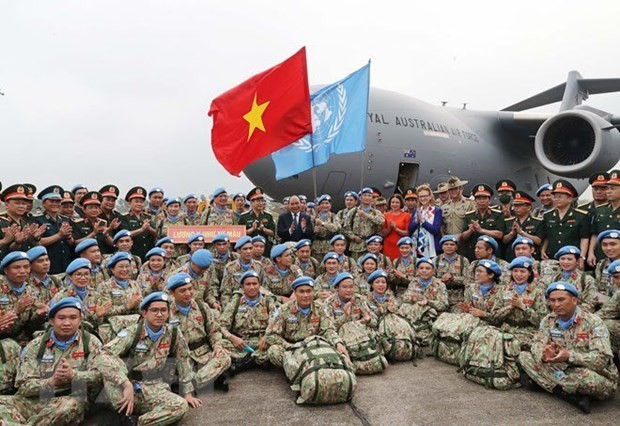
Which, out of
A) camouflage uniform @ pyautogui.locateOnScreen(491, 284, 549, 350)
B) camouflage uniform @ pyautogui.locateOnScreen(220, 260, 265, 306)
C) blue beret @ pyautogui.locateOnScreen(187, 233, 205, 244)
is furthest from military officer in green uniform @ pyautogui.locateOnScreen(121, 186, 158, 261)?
camouflage uniform @ pyautogui.locateOnScreen(491, 284, 549, 350)

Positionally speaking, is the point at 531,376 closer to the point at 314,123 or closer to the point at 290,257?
the point at 290,257

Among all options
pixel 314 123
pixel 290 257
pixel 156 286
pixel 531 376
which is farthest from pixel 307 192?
pixel 531 376

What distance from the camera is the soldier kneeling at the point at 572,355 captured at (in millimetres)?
3844

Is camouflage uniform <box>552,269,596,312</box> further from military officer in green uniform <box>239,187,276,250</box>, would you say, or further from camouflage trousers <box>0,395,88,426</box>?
camouflage trousers <box>0,395,88,426</box>

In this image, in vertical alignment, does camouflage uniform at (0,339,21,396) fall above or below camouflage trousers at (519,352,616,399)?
above

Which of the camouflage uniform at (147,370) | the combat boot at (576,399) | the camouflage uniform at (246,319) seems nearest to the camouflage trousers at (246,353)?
the camouflage uniform at (246,319)

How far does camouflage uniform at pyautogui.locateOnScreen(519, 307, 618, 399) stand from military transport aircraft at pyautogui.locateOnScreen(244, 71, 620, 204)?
5.24 meters

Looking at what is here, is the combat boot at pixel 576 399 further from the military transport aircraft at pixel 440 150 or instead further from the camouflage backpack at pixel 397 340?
the military transport aircraft at pixel 440 150

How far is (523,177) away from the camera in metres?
15.9

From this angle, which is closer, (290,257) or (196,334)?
(196,334)

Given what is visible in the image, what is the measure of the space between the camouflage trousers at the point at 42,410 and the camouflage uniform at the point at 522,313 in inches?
166

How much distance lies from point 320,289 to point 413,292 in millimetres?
1258

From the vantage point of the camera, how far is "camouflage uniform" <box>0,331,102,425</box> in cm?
338

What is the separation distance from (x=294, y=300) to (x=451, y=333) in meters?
1.88
